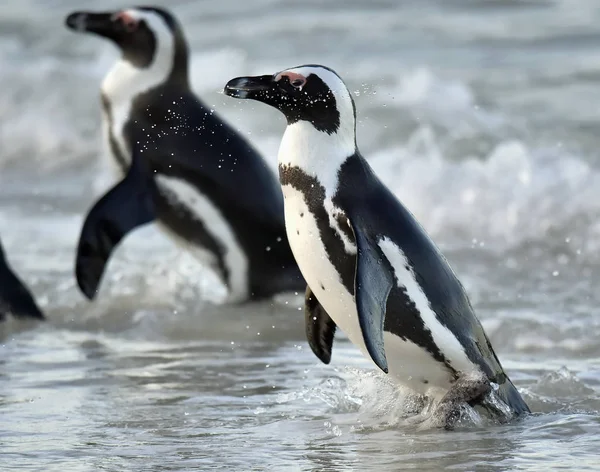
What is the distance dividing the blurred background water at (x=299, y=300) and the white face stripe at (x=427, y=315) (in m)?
0.21

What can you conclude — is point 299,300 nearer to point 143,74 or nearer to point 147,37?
point 143,74

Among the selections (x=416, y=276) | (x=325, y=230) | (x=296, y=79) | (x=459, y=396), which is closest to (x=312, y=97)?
(x=296, y=79)

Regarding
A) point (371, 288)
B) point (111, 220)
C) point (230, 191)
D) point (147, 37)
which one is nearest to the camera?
point (371, 288)

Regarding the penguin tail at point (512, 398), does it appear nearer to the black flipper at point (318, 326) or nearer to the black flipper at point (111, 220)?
the black flipper at point (318, 326)

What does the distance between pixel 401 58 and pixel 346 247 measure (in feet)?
35.5

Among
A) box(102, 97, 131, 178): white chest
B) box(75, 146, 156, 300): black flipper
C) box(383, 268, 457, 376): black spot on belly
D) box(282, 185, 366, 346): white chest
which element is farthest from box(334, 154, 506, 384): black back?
box(102, 97, 131, 178): white chest

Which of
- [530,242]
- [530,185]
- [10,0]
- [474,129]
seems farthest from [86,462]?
[10,0]

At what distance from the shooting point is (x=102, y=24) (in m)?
7.55

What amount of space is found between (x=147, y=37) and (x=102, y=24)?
389 millimetres

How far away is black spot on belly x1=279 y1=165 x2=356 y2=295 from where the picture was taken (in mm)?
4172

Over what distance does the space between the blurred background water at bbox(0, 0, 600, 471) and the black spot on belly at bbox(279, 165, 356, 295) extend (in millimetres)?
445

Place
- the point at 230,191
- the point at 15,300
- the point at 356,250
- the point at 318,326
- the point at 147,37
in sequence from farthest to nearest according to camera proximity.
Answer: the point at 147,37 < the point at 230,191 < the point at 15,300 < the point at 318,326 < the point at 356,250

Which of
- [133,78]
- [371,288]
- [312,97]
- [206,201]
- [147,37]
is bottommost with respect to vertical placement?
[371,288]

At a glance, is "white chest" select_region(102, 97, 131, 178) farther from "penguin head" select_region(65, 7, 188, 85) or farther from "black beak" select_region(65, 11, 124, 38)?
"black beak" select_region(65, 11, 124, 38)
